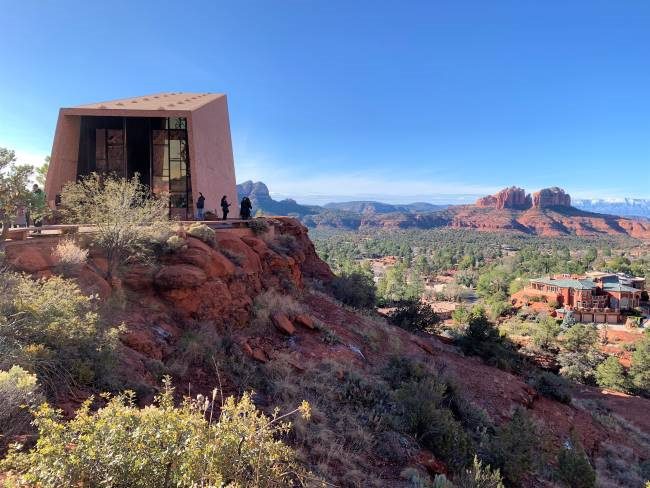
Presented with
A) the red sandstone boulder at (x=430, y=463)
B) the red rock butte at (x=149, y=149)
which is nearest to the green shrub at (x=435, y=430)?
the red sandstone boulder at (x=430, y=463)

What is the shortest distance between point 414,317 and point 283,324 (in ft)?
35.2

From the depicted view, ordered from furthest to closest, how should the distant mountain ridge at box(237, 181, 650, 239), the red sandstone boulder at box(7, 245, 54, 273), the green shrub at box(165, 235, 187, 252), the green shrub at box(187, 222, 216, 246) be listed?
the distant mountain ridge at box(237, 181, 650, 239)
the green shrub at box(187, 222, 216, 246)
the green shrub at box(165, 235, 187, 252)
the red sandstone boulder at box(7, 245, 54, 273)

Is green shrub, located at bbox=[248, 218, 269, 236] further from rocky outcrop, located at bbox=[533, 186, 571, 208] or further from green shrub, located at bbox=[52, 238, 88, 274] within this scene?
rocky outcrop, located at bbox=[533, 186, 571, 208]

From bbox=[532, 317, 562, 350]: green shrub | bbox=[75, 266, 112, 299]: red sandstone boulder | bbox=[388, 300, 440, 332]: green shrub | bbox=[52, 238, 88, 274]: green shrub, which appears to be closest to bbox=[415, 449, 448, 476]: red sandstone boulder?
bbox=[75, 266, 112, 299]: red sandstone boulder

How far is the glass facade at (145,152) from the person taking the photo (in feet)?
52.6

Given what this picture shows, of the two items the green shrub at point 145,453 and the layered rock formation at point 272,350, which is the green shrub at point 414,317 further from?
the green shrub at point 145,453

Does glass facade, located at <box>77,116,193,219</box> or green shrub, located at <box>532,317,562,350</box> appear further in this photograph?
green shrub, located at <box>532,317,562,350</box>

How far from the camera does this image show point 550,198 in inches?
7195

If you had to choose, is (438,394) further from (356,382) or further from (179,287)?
(179,287)

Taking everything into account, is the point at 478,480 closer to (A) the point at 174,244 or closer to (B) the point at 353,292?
(A) the point at 174,244

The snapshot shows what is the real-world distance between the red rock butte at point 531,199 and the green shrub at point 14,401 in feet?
676

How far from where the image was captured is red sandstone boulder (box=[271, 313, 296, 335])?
30.3 ft

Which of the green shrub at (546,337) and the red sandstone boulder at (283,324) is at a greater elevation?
the red sandstone boulder at (283,324)

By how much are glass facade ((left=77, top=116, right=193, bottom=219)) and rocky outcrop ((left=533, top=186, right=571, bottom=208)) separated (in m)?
197
